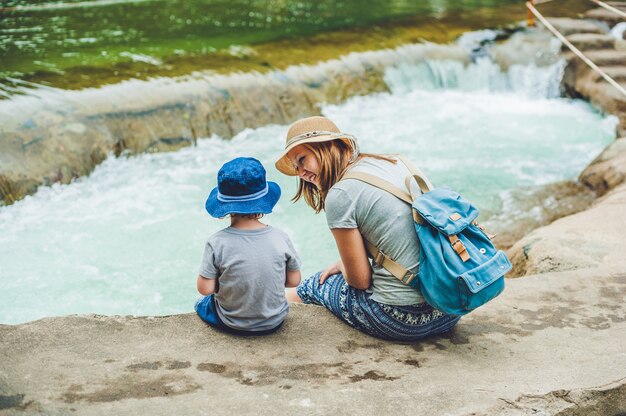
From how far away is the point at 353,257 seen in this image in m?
2.90

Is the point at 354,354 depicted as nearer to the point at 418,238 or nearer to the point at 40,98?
the point at 418,238

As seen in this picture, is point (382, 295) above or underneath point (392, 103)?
above

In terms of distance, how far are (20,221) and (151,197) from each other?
1.25m

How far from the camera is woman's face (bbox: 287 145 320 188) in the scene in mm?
2949

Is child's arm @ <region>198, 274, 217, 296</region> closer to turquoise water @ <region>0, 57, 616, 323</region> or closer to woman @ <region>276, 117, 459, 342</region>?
woman @ <region>276, 117, 459, 342</region>

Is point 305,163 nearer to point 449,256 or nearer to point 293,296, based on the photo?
point 449,256

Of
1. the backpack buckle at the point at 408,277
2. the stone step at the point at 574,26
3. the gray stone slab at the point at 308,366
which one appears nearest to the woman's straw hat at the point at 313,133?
the backpack buckle at the point at 408,277

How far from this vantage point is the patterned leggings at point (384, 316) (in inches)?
118

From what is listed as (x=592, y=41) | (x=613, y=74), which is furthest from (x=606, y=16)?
(x=613, y=74)

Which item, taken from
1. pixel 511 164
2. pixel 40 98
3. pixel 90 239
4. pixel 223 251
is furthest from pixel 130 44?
pixel 223 251

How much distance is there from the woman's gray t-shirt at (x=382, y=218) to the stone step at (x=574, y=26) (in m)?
10.3

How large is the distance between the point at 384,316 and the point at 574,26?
35.4 feet

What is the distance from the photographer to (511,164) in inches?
320

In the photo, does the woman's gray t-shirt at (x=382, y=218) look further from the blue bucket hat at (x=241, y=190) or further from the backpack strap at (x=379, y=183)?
the blue bucket hat at (x=241, y=190)
